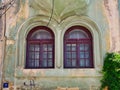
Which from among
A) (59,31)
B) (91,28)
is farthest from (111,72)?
(59,31)

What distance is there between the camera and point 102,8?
10633mm

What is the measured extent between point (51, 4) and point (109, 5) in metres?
2.47

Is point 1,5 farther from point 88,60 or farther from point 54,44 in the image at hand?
point 88,60

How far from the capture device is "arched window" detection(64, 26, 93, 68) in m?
10.4

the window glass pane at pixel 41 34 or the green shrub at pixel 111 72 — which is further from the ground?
the window glass pane at pixel 41 34

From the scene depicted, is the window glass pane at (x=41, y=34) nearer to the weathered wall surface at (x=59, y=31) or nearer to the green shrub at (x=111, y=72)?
the weathered wall surface at (x=59, y=31)

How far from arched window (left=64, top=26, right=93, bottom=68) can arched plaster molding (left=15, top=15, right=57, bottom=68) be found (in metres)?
0.73

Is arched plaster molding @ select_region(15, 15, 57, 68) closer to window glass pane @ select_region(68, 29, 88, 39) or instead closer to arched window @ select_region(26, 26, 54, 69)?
arched window @ select_region(26, 26, 54, 69)

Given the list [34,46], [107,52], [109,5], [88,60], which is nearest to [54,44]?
[34,46]

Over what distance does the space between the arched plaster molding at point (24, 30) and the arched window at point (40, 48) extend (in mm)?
211

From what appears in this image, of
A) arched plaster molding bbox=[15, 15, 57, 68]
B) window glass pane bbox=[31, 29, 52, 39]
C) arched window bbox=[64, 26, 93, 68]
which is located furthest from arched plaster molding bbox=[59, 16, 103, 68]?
window glass pane bbox=[31, 29, 52, 39]

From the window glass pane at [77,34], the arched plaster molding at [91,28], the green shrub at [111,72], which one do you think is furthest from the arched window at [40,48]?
the green shrub at [111,72]

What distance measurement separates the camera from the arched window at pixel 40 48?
1046cm

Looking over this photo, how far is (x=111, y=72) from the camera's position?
32.1 feet
